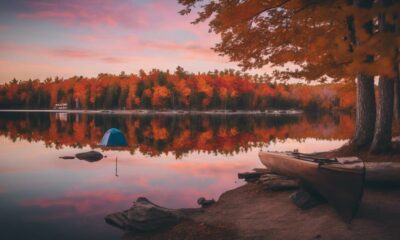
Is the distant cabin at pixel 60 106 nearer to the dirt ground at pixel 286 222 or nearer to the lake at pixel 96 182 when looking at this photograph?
the lake at pixel 96 182

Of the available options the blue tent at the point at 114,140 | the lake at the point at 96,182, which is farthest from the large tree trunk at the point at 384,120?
the blue tent at the point at 114,140

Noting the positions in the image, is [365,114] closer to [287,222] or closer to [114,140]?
[287,222]

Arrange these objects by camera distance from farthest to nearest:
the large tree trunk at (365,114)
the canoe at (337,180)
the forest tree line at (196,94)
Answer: the forest tree line at (196,94) → the large tree trunk at (365,114) → the canoe at (337,180)

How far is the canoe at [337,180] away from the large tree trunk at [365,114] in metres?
5.75

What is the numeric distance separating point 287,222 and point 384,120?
6584mm

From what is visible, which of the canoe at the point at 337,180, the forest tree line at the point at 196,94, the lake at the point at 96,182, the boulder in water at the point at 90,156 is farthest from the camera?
the forest tree line at the point at 196,94

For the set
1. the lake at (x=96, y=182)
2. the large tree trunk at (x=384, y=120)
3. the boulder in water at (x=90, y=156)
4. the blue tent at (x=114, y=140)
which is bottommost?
the lake at (x=96, y=182)

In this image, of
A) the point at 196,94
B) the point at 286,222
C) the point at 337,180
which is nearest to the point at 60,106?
the point at 196,94

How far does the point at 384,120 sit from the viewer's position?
43.9 ft

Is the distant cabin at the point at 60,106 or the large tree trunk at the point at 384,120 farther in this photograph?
the distant cabin at the point at 60,106

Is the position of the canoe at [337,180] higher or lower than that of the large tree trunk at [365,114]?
lower

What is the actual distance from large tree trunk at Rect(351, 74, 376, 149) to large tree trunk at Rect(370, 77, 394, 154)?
3.90 ft

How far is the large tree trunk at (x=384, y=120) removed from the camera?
13.4 metres

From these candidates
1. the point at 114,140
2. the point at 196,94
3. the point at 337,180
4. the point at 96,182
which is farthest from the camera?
the point at 196,94
